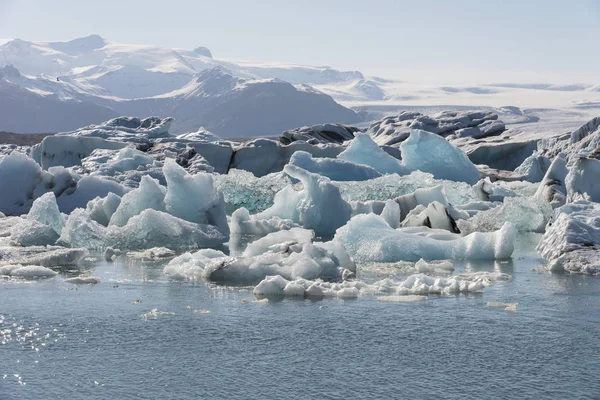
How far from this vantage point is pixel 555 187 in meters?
15.1

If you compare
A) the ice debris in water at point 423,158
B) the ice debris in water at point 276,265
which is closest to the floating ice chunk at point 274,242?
the ice debris in water at point 276,265

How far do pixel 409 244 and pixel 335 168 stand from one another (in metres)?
7.61

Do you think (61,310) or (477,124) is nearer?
(61,310)

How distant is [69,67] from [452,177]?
183041 millimetres

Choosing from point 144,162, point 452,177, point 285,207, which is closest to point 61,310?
point 285,207

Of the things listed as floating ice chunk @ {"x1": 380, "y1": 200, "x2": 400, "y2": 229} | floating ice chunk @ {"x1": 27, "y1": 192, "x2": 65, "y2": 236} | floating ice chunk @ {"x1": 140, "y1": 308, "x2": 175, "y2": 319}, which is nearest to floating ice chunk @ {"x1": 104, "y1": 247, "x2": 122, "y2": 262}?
floating ice chunk @ {"x1": 27, "y1": 192, "x2": 65, "y2": 236}

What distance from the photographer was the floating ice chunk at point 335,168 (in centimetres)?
1711

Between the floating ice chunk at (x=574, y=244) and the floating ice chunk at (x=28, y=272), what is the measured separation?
5455 mm

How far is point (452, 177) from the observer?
18672mm

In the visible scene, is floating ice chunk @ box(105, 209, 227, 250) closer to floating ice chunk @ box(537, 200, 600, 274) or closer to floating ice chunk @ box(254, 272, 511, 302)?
floating ice chunk @ box(254, 272, 511, 302)

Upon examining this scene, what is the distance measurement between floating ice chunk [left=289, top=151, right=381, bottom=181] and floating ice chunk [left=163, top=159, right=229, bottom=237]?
5.18 meters

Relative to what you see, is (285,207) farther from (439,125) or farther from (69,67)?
(69,67)

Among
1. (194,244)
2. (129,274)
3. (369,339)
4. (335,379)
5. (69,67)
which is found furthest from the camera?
(69,67)

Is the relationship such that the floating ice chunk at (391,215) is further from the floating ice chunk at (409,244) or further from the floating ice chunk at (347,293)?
the floating ice chunk at (347,293)
